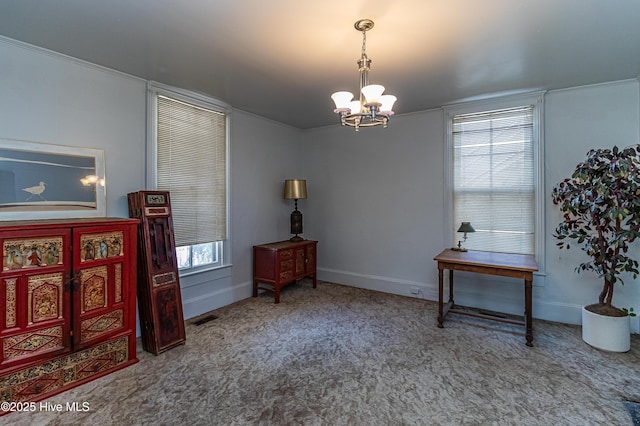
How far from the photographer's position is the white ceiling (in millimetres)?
1961

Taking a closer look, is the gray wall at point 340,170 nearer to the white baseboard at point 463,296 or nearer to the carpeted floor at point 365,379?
the white baseboard at point 463,296

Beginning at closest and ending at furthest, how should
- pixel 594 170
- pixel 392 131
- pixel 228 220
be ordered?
pixel 594 170, pixel 228 220, pixel 392 131

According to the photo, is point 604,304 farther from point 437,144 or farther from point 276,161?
point 276,161

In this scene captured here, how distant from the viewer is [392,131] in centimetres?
449

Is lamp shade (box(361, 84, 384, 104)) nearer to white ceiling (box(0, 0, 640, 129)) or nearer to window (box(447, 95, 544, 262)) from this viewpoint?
white ceiling (box(0, 0, 640, 129))

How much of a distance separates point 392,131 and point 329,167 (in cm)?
118

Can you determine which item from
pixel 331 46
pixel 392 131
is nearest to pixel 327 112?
pixel 392 131

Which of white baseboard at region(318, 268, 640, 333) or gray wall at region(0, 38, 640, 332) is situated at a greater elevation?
gray wall at region(0, 38, 640, 332)

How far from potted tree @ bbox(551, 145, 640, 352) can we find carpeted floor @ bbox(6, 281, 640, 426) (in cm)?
20

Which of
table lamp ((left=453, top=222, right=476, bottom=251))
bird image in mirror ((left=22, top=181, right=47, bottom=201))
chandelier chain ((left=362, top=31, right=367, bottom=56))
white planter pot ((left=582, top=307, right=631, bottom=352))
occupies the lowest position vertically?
white planter pot ((left=582, top=307, right=631, bottom=352))

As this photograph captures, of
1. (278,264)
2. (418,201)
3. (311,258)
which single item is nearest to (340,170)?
(418,201)

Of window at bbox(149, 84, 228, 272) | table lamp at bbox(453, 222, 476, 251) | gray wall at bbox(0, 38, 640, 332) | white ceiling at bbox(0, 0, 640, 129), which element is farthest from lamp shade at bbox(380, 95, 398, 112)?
window at bbox(149, 84, 228, 272)

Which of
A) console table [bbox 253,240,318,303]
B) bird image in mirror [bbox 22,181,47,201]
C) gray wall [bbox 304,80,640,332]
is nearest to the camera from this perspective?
bird image in mirror [bbox 22,181,47,201]

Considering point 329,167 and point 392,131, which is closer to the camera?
point 392,131
